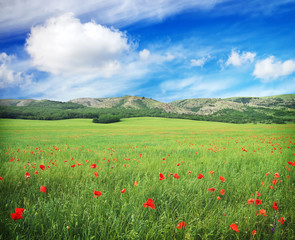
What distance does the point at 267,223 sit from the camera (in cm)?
215

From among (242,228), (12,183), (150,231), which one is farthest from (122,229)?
(12,183)

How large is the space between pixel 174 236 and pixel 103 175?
7.99 feet

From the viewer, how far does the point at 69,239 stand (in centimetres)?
158

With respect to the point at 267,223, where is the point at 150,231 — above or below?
above

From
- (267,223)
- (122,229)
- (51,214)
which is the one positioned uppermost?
(51,214)

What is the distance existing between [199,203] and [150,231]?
3.68 feet

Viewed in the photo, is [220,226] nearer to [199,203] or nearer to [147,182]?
[199,203]

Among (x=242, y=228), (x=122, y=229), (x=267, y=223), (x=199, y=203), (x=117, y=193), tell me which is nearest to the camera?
(x=122, y=229)

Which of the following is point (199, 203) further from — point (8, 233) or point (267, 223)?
point (8, 233)

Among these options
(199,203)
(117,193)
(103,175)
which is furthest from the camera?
(103,175)

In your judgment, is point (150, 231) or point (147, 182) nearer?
point (150, 231)

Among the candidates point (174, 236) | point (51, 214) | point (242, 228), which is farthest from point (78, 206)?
point (242, 228)

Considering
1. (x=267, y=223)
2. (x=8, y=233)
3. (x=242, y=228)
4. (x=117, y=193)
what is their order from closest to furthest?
1. (x=8, y=233)
2. (x=242, y=228)
3. (x=267, y=223)
4. (x=117, y=193)

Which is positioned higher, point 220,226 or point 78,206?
point 78,206
